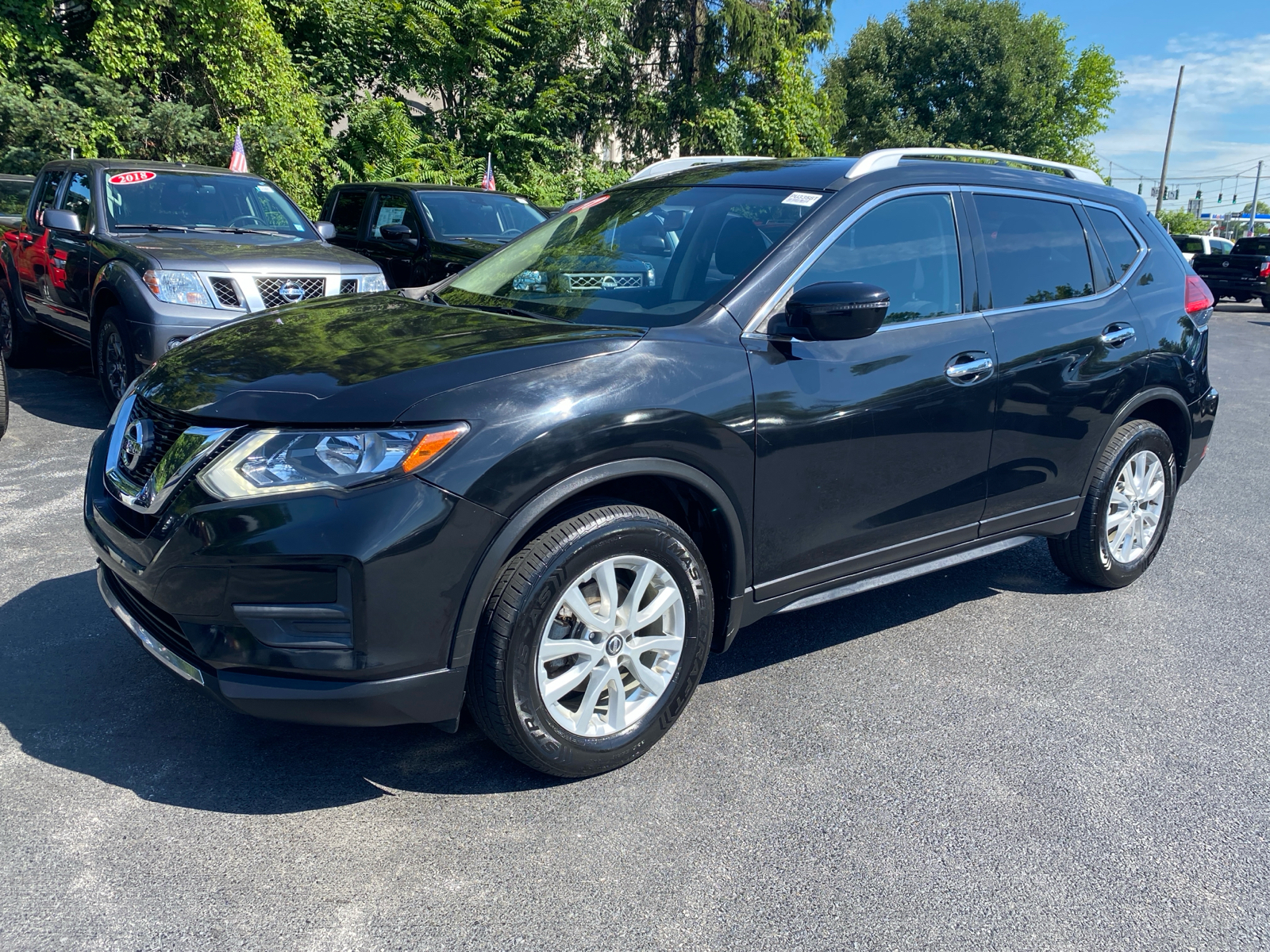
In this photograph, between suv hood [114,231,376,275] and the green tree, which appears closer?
suv hood [114,231,376,275]

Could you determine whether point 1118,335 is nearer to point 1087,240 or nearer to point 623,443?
point 1087,240

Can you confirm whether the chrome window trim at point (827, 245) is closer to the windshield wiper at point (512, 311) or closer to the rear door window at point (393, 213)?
the windshield wiper at point (512, 311)

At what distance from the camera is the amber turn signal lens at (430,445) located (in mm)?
2549

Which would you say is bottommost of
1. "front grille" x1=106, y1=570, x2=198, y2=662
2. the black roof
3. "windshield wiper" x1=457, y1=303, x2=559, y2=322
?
"front grille" x1=106, y1=570, x2=198, y2=662

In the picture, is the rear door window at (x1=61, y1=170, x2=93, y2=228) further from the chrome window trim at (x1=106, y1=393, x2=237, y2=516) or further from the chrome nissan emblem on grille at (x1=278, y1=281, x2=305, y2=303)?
the chrome window trim at (x1=106, y1=393, x2=237, y2=516)

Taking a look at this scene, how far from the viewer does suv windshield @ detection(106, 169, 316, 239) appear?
779cm

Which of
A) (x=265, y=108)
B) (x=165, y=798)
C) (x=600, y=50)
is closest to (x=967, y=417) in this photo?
(x=165, y=798)

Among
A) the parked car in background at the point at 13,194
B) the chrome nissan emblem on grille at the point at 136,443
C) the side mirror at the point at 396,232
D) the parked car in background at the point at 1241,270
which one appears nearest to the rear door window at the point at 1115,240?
the chrome nissan emblem on grille at the point at 136,443

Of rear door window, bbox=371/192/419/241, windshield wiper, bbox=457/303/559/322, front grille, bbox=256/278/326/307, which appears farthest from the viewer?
rear door window, bbox=371/192/419/241

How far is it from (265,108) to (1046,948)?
16794 mm

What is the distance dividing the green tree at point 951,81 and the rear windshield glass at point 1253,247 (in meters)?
12.7

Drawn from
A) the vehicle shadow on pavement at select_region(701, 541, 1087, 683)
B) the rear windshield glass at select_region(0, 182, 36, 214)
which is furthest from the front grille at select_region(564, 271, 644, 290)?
the rear windshield glass at select_region(0, 182, 36, 214)

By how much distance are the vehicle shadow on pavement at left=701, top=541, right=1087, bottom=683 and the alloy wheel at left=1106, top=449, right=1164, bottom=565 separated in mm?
292

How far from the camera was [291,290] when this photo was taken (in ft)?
23.0
